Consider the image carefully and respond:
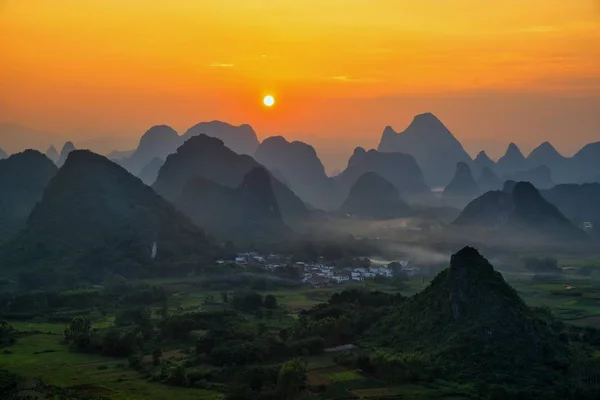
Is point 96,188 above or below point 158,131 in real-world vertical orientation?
below

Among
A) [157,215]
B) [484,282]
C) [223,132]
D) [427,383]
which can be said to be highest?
[223,132]

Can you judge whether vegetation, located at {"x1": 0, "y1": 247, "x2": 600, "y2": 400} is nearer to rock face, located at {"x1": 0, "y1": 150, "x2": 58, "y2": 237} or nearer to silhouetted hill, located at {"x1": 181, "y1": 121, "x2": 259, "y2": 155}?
rock face, located at {"x1": 0, "y1": 150, "x2": 58, "y2": 237}

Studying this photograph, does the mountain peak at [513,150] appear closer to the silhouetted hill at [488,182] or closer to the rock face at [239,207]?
the silhouetted hill at [488,182]

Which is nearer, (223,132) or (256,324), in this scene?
(256,324)

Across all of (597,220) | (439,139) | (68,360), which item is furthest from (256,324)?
(439,139)

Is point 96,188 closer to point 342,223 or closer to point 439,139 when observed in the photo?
point 342,223

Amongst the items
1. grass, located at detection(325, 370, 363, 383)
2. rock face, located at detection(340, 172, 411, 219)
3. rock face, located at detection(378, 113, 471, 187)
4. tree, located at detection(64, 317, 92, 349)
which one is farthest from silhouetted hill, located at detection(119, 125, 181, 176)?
grass, located at detection(325, 370, 363, 383)

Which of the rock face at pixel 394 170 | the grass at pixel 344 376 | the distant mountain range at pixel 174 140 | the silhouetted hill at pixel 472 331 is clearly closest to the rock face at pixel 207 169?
the rock face at pixel 394 170
